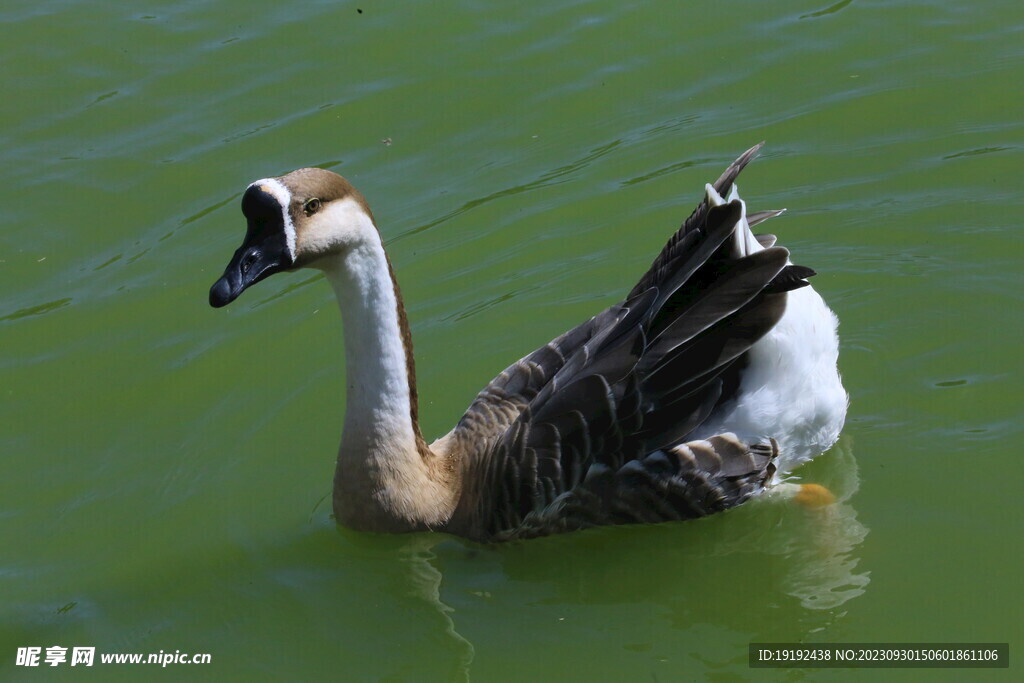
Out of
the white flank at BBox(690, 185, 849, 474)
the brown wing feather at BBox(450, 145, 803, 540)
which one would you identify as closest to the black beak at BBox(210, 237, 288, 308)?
the brown wing feather at BBox(450, 145, 803, 540)

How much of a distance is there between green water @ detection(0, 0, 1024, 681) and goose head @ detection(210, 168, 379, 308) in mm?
1565

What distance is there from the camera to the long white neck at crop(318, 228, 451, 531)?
5355mm

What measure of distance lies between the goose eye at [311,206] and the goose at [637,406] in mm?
266

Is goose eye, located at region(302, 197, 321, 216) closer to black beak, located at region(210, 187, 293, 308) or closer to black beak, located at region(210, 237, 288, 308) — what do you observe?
black beak, located at region(210, 187, 293, 308)

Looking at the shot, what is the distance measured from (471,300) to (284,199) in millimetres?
2609

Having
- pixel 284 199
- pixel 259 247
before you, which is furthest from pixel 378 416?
pixel 284 199

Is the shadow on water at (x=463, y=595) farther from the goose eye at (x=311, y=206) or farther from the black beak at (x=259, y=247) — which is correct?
the goose eye at (x=311, y=206)

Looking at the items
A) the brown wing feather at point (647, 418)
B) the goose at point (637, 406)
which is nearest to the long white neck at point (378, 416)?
the goose at point (637, 406)

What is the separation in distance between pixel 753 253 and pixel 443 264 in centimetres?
287

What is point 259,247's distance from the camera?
5.05 m

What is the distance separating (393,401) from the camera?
5.65 metres

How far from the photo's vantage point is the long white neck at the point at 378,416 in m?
5.36

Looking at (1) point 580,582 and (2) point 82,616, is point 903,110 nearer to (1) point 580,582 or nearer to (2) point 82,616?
Answer: (1) point 580,582

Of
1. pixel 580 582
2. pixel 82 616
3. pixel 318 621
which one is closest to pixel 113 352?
pixel 82 616
